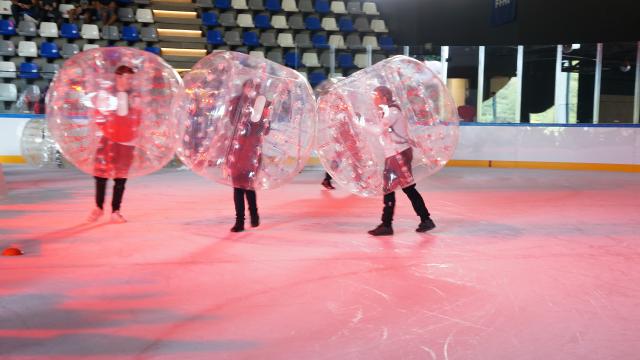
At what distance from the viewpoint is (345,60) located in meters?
14.7

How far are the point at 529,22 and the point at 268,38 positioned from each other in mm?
6389

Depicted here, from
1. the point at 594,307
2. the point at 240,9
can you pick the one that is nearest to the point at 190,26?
the point at 240,9

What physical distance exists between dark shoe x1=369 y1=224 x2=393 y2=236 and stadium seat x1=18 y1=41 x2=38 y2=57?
12.0m

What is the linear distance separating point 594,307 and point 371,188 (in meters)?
1.95

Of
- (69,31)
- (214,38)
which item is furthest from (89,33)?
(214,38)

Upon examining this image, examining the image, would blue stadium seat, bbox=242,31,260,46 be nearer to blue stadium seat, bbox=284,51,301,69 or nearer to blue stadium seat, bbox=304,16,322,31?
blue stadium seat, bbox=304,16,322,31

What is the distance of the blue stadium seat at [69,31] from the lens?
16109 millimetres

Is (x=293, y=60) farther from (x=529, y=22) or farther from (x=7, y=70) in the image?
(x=7, y=70)

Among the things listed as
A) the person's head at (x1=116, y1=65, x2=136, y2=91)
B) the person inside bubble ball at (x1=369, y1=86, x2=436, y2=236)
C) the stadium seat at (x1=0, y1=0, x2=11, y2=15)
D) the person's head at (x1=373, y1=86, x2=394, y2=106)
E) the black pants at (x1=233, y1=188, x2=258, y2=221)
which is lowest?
the black pants at (x1=233, y1=188, x2=258, y2=221)

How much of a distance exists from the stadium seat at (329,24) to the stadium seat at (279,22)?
1081 mm

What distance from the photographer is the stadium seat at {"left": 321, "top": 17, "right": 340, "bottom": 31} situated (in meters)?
18.5

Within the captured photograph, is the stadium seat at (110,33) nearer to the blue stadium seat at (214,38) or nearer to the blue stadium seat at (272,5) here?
the blue stadium seat at (214,38)

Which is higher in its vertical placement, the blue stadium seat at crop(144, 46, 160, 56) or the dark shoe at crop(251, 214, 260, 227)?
Answer: the blue stadium seat at crop(144, 46, 160, 56)

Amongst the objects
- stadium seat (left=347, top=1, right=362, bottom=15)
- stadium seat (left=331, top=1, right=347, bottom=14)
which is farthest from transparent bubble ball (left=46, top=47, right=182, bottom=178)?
stadium seat (left=347, top=1, right=362, bottom=15)
